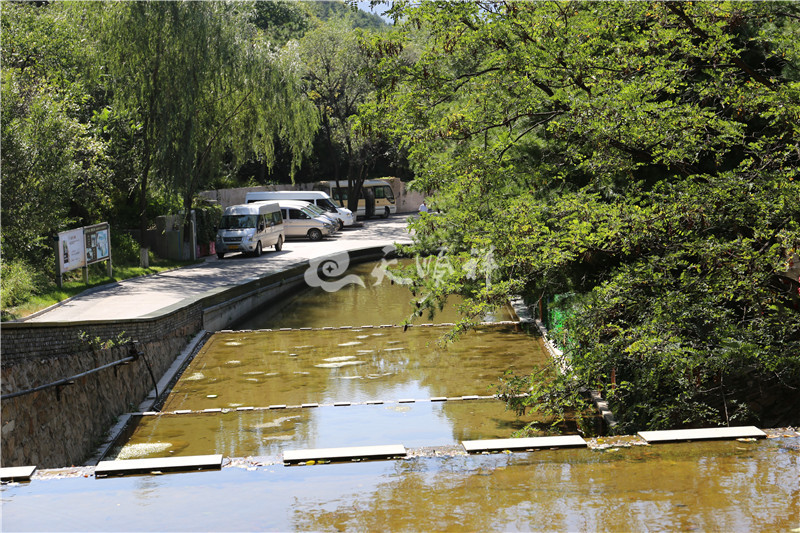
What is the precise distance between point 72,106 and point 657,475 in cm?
2092

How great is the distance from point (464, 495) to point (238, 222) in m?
26.7

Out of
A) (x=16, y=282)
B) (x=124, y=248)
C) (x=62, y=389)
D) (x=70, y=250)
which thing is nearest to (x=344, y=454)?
(x=62, y=389)

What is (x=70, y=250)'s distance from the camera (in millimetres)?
20047

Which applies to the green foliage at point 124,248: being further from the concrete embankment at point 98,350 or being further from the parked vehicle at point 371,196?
the parked vehicle at point 371,196

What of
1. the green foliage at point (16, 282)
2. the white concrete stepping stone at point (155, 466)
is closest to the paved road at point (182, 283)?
the green foliage at point (16, 282)

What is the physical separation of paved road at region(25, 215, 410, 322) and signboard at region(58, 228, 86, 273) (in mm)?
834

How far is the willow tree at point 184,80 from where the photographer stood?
25.2m

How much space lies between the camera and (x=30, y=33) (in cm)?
2656

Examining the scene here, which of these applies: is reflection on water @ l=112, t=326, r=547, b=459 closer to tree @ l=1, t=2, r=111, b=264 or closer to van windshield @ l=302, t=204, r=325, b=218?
tree @ l=1, t=2, r=111, b=264

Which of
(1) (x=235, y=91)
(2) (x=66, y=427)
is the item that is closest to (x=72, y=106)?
(1) (x=235, y=91)

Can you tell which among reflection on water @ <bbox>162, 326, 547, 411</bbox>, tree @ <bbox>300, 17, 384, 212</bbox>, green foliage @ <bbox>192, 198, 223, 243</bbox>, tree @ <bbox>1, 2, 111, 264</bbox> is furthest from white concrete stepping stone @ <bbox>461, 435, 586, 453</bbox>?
Result: tree @ <bbox>300, 17, 384, 212</bbox>

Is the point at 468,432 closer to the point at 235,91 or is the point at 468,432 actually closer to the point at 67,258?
the point at 67,258

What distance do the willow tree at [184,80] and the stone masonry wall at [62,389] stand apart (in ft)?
42.5

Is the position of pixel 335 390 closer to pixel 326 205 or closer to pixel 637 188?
pixel 637 188
